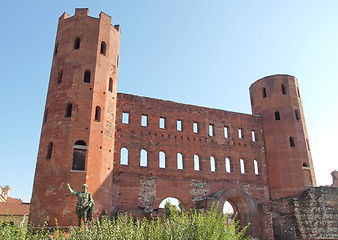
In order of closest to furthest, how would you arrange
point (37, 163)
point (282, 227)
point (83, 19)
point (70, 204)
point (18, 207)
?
point (70, 204), point (37, 163), point (83, 19), point (282, 227), point (18, 207)

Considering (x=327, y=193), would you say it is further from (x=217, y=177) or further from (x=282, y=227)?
(x=217, y=177)

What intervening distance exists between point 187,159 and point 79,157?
7.91 meters

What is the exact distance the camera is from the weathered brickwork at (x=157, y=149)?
1709 centimetres

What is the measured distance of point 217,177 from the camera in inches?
888

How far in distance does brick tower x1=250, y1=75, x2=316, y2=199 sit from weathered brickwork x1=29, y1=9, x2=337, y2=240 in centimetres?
8

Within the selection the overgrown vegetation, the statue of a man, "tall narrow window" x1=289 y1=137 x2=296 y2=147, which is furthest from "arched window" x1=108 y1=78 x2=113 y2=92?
"tall narrow window" x1=289 y1=137 x2=296 y2=147

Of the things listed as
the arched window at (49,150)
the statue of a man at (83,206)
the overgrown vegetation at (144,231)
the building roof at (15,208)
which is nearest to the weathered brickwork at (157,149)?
the arched window at (49,150)

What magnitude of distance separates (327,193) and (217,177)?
26.3 feet

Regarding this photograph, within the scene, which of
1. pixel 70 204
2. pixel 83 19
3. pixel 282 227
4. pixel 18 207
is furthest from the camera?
pixel 18 207

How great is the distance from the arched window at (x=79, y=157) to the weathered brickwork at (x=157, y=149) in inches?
2.1

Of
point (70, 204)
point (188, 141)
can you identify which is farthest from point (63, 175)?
point (188, 141)

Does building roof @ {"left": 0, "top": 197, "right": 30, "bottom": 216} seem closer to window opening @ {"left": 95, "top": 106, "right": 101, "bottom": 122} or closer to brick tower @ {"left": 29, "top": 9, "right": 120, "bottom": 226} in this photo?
brick tower @ {"left": 29, "top": 9, "right": 120, "bottom": 226}

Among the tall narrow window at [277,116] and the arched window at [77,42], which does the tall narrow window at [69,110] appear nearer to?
the arched window at [77,42]

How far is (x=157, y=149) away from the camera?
21.2 meters
